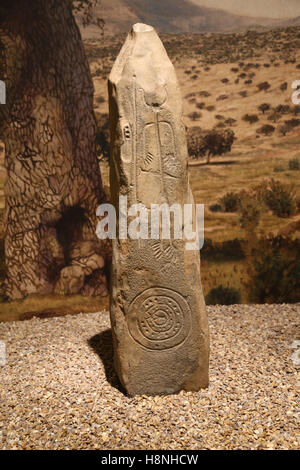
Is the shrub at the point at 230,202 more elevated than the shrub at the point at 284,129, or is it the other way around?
the shrub at the point at 284,129

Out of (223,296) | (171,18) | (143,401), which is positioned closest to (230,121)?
(171,18)

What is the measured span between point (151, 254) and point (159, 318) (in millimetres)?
482

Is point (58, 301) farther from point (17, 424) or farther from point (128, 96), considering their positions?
point (128, 96)

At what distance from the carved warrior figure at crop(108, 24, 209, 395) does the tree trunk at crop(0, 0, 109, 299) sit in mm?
1999

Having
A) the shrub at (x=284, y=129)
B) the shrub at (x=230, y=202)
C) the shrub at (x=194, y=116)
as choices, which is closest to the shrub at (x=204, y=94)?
the shrub at (x=194, y=116)

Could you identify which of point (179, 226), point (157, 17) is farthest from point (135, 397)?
point (157, 17)

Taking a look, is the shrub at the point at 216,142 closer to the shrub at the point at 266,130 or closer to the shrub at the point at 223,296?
the shrub at the point at 266,130

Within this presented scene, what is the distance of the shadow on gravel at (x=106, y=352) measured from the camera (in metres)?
3.56

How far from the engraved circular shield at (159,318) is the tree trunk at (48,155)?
6.93ft

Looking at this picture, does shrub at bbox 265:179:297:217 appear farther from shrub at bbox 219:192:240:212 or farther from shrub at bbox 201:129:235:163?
shrub at bbox 201:129:235:163

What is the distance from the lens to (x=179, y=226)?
10.3 feet

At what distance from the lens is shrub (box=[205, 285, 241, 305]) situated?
17.9 ft

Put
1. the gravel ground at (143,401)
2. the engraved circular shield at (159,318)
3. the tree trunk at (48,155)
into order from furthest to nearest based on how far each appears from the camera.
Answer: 1. the tree trunk at (48,155)
2. the engraved circular shield at (159,318)
3. the gravel ground at (143,401)
